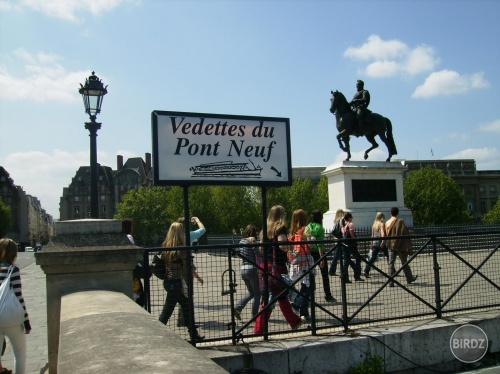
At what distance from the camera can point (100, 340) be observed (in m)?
2.77

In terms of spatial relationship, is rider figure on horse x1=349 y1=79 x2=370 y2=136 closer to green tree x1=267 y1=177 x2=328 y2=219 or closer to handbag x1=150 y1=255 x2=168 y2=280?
handbag x1=150 y1=255 x2=168 y2=280

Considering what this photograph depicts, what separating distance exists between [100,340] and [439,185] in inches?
3056

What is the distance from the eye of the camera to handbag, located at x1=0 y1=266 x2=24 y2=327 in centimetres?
510

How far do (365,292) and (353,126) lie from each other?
16.6 metres

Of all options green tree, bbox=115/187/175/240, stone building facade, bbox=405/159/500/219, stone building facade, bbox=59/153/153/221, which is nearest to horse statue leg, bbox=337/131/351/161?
green tree, bbox=115/187/175/240

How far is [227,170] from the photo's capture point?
6.76 m

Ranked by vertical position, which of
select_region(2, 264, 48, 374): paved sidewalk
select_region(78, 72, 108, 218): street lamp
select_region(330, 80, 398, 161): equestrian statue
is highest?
select_region(330, 80, 398, 161): equestrian statue

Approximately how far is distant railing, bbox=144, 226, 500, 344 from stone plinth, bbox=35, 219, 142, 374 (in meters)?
0.80

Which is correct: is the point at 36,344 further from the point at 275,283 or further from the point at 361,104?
the point at 361,104

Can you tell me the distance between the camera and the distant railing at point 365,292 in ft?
20.8

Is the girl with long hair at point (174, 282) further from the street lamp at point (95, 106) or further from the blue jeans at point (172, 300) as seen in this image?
the street lamp at point (95, 106)

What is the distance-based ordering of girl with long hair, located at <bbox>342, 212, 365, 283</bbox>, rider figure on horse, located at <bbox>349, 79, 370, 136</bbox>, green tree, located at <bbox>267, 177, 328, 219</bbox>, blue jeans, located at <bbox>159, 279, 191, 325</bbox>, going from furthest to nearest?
green tree, located at <bbox>267, 177, 328, 219</bbox>, rider figure on horse, located at <bbox>349, 79, 370, 136</bbox>, girl with long hair, located at <bbox>342, 212, 365, 283</bbox>, blue jeans, located at <bbox>159, 279, 191, 325</bbox>

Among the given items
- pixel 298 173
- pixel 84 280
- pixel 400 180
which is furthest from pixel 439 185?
pixel 84 280

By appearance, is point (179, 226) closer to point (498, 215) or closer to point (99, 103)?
point (99, 103)
